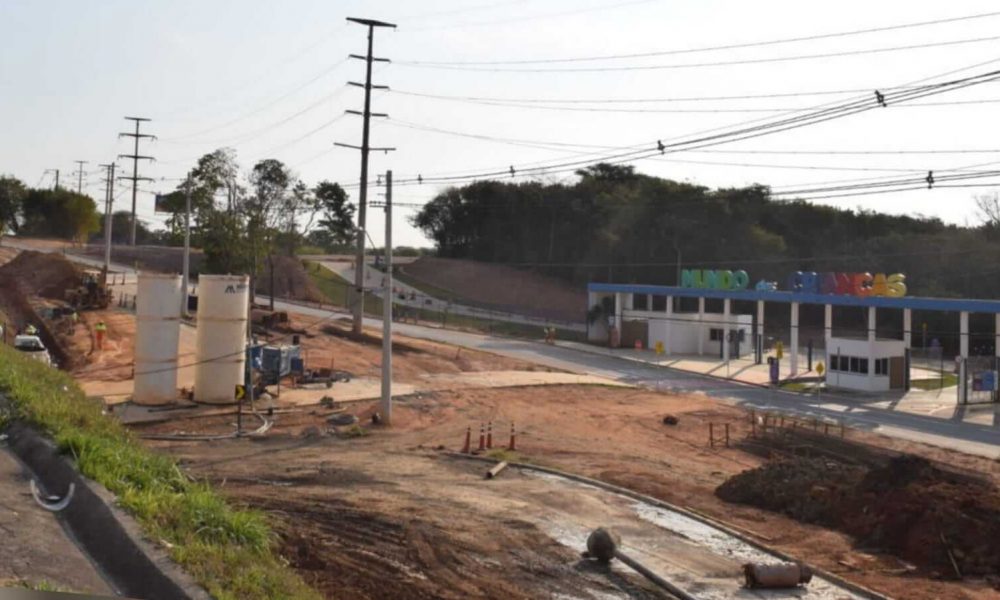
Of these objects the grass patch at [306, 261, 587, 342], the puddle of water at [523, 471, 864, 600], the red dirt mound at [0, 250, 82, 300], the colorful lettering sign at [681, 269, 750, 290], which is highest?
the colorful lettering sign at [681, 269, 750, 290]

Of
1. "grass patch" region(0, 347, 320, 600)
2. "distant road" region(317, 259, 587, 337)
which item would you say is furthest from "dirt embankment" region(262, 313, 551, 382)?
"grass patch" region(0, 347, 320, 600)

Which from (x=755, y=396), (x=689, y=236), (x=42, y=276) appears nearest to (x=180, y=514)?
(x=755, y=396)

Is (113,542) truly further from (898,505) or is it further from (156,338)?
(156,338)

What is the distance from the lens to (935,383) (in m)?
59.4

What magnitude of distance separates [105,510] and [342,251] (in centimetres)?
14239

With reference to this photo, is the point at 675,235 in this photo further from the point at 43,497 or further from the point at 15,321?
the point at 43,497

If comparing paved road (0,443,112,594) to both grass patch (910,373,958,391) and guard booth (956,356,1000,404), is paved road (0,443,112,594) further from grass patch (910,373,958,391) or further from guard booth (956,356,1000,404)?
grass patch (910,373,958,391)

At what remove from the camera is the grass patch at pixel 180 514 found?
8477 mm

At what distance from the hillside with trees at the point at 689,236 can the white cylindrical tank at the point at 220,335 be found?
2438 inches

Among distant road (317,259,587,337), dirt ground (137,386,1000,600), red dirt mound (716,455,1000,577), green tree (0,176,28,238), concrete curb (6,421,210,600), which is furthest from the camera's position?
green tree (0,176,28,238)

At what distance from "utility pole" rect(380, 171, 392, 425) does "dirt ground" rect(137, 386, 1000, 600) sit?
99 cm

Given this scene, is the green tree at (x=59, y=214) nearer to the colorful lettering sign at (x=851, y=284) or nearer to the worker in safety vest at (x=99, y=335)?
the worker in safety vest at (x=99, y=335)

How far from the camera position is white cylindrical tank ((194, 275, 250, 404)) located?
39.1 meters

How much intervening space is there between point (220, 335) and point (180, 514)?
30.5m
